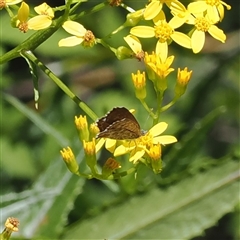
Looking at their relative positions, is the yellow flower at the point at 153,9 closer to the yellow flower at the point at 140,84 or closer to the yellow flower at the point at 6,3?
the yellow flower at the point at 140,84

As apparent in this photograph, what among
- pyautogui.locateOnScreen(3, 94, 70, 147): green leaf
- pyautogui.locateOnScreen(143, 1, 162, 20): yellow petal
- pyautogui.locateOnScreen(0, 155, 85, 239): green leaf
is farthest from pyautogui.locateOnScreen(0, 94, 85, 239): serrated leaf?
pyautogui.locateOnScreen(143, 1, 162, 20): yellow petal

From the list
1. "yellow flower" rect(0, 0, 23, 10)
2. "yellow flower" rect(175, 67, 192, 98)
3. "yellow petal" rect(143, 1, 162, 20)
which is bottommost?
"yellow flower" rect(175, 67, 192, 98)

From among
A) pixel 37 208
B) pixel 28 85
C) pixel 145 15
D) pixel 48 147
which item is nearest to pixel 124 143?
pixel 145 15

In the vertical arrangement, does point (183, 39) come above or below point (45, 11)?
below

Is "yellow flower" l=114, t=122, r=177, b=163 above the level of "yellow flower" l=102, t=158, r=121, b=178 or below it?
above

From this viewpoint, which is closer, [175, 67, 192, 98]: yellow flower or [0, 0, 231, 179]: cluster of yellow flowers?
[0, 0, 231, 179]: cluster of yellow flowers

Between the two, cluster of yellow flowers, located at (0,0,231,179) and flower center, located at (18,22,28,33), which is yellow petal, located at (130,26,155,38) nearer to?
cluster of yellow flowers, located at (0,0,231,179)

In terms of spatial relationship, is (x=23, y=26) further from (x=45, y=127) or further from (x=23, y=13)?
(x=45, y=127)

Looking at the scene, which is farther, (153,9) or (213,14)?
(213,14)

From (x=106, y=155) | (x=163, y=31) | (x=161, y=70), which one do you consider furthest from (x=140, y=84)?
(x=106, y=155)
